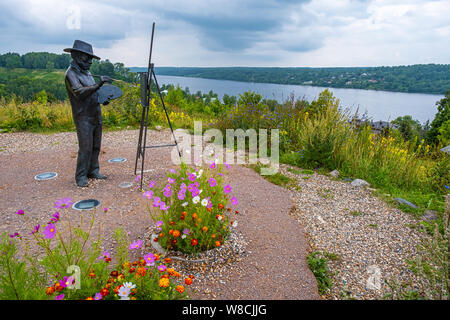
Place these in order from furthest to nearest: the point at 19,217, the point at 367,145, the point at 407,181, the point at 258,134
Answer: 1. the point at 258,134
2. the point at 367,145
3. the point at 407,181
4. the point at 19,217

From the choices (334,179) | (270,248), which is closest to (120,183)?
(270,248)

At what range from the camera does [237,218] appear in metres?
3.72

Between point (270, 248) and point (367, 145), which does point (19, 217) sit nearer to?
point (270, 248)

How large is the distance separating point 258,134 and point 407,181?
378cm

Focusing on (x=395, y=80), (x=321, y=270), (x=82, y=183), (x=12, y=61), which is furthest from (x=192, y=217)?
(x=12, y=61)

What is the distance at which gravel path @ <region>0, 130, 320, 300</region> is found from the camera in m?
2.51

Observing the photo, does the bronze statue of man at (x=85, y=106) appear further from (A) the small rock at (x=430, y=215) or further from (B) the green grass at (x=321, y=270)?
(A) the small rock at (x=430, y=215)

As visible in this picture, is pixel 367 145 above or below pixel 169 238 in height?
above

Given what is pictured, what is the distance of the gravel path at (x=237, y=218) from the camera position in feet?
8.23

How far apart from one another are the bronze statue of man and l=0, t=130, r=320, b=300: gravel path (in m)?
0.32

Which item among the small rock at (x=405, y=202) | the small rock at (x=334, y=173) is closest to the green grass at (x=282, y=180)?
the small rock at (x=334, y=173)

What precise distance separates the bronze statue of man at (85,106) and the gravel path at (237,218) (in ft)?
1.04

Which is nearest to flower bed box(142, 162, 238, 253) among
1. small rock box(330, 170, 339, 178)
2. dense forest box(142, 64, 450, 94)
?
small rock box(330, 170, 339, 178)
